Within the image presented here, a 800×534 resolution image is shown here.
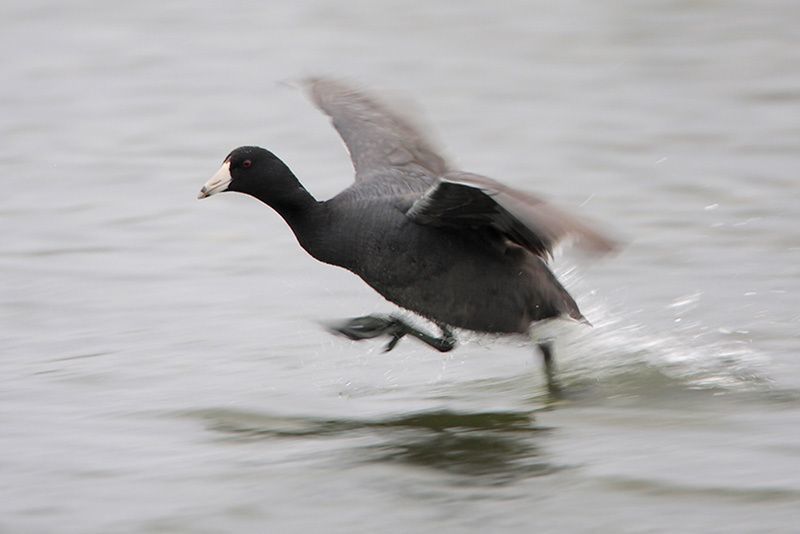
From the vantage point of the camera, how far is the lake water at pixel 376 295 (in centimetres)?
596

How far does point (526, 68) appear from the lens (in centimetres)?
1348

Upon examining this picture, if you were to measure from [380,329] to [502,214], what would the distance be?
1.07 meters

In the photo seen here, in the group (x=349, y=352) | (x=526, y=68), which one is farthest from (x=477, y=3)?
(x=349, y=352)

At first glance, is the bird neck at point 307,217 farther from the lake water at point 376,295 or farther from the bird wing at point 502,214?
the lake water at point 376,295

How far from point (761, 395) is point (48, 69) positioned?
346 inches

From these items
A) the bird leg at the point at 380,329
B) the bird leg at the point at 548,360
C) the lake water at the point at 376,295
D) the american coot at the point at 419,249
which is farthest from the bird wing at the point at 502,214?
the lake water at the point at 376,295

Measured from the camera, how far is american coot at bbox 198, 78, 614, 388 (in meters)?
6.88

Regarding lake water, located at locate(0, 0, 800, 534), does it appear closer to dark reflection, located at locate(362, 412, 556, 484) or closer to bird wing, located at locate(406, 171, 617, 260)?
dark reflection, located at locate(362, 412, 556, 484)

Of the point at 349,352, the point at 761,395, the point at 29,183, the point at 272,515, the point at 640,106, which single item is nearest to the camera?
the point at 272,515

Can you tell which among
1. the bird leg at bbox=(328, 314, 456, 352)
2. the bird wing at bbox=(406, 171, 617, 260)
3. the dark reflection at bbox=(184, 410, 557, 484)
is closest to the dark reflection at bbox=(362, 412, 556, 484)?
the dark reflection at bbox=(184, 410, 557, 484)

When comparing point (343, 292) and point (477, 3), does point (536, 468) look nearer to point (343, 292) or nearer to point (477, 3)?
point (343, 292)

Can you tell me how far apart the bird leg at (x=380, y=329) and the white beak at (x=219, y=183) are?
821 mm

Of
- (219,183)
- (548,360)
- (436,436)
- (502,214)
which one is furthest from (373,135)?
(436,436)

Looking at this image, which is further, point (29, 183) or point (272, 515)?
point (29, 183)
